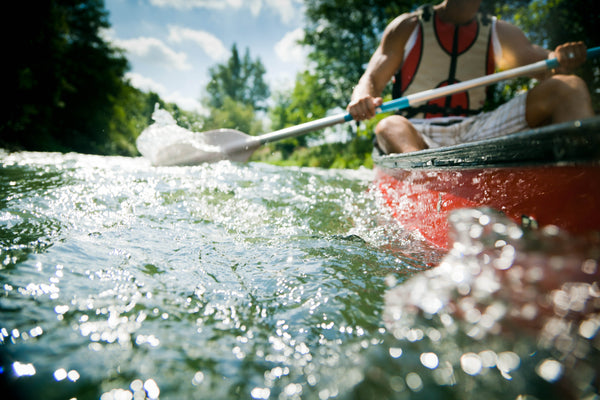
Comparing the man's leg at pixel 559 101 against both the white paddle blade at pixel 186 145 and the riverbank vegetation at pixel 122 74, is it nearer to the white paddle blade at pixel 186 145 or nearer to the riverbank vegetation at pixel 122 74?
the white paddle blade at pixel 186 145

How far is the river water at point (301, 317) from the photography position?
0.63 metres

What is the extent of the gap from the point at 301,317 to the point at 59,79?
1589 cm

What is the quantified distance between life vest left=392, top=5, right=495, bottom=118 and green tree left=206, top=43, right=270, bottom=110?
41.8m

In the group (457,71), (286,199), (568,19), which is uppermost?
(568,19)

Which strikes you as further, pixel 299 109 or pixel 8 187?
pixel 299 109

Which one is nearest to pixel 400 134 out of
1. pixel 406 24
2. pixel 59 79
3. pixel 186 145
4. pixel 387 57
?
pixel 387 57

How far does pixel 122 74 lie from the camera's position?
1861 cm

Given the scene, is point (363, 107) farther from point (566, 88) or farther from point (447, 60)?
point (566, 88)

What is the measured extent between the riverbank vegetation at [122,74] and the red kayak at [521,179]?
472 cm

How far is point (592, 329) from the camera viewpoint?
67cm

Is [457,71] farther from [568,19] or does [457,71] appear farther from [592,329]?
[568,19]

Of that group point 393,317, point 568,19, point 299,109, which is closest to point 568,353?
point 393,317

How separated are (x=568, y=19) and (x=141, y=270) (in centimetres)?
1035

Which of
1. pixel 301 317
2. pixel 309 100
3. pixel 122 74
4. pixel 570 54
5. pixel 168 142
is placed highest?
pixel 122 74
